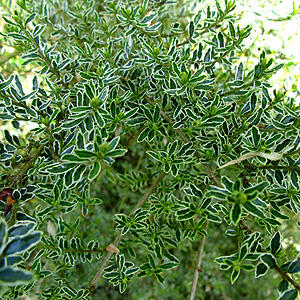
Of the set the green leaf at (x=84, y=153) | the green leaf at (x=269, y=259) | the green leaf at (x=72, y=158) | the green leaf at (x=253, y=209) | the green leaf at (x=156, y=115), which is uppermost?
the green leaf at (x=84, y=153)

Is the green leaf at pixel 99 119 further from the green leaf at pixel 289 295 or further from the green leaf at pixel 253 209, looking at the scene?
the green leaf at pixel 289 295

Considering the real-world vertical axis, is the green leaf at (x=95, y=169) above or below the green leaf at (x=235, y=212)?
above

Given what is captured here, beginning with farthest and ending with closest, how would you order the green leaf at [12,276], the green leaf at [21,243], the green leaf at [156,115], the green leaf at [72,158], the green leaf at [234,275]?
the green leaf at [156,115]
the green leaf at [234,275]
the green leaf at [72,158]
the green leaf at [21,243]
the green leaf at [12,276]

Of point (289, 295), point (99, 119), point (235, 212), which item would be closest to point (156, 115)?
point (99, 119)

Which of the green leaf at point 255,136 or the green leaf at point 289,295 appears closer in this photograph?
the green leaf at point 289,295

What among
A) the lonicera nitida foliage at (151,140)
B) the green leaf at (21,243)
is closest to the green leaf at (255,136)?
the lonicera nitida foliage at (151,140)

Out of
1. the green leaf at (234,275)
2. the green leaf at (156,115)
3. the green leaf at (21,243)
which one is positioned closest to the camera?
the green leaf at (21,243)

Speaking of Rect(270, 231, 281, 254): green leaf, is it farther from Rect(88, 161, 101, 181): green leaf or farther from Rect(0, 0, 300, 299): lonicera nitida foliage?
Rect(88, 161, 101, 181): green leaf
